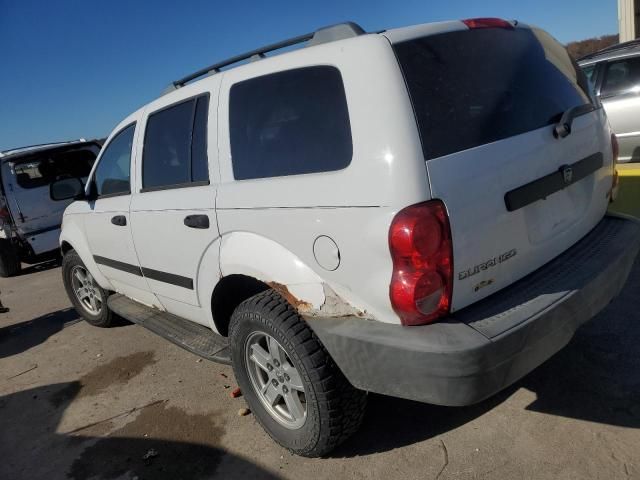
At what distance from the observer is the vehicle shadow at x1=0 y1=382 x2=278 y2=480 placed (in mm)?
2736

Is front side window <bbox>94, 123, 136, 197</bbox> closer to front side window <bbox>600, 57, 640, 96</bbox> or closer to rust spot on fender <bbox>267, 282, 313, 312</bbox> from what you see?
rust spot on fender <bbox>267, 282, 313, 312</bbox>

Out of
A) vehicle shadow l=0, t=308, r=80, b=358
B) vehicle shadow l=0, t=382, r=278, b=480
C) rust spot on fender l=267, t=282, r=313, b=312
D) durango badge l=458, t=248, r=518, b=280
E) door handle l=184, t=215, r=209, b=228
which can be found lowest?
vehicle shadow l=0, t=382, r=278, b=480

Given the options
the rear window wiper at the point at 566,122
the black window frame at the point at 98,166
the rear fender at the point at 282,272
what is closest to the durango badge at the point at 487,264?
the rear fender at the point at 282,272

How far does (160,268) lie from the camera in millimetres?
3389

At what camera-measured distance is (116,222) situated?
12.3 feet

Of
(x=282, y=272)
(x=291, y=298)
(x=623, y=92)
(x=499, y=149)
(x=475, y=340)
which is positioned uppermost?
(x=499, y=149)

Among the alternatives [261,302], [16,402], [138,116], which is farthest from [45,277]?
[261,302]

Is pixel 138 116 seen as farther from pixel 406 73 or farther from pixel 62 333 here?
pixel 62 333

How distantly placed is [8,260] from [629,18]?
16.9 metres

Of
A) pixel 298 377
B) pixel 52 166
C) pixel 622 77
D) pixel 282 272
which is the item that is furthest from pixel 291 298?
pixel 52 166

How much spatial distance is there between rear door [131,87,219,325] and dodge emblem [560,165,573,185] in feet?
5.76

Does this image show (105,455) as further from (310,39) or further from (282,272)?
(310,39)

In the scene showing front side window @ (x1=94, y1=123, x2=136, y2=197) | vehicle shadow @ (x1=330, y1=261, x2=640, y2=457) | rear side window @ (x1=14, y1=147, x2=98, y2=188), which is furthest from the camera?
rear side window @ (x1=14, y1=147, x2=98, y2=188)

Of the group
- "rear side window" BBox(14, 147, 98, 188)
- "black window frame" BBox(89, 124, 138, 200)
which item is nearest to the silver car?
"black window frame" BBox(89, 124, 138, 200)
